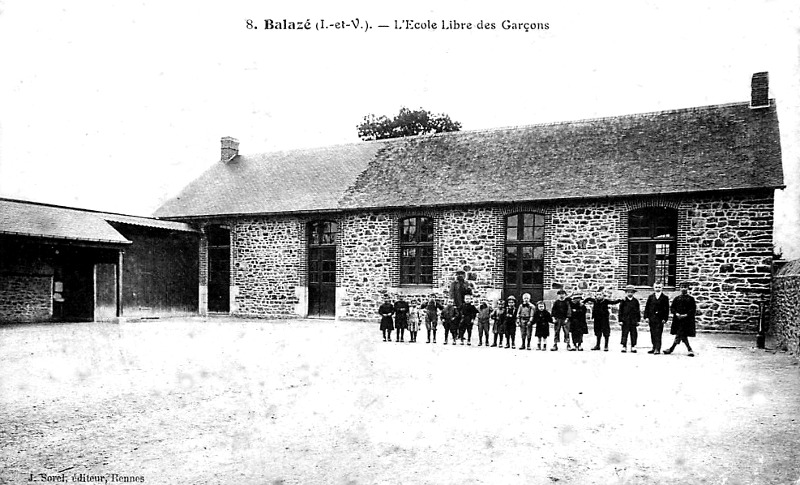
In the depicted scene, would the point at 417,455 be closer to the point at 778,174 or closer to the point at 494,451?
the point at 494,451

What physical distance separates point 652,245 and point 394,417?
10.4m

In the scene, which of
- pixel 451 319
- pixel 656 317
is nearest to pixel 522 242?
pixel 451 319

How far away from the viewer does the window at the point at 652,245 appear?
13.9m

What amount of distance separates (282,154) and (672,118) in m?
12.7

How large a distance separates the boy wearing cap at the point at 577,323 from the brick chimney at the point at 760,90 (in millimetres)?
8003

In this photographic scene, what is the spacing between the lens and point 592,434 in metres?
5.02

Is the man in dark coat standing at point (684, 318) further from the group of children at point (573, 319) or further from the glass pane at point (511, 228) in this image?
the glass pane at point (511, 228)

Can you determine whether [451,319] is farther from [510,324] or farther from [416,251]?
[416,251]

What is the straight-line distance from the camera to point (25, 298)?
15.6m

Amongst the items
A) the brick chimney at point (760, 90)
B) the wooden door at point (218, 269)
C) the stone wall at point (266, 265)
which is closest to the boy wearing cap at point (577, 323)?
the brick chimney at point (760, 90)

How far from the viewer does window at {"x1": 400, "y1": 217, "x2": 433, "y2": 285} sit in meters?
16.6

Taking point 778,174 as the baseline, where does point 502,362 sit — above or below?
below

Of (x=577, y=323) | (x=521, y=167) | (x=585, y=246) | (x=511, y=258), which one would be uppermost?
(x=521, y=167)

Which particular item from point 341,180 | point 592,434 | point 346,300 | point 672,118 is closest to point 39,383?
point 592,434
